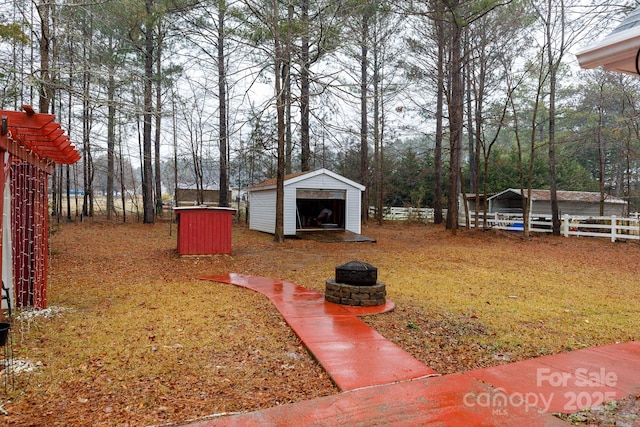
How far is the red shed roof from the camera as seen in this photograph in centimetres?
324

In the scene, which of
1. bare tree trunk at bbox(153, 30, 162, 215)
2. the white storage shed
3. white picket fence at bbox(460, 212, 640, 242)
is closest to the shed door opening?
the white storage shed

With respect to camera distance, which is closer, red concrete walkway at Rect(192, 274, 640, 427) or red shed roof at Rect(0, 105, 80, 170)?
red concrete walkway at Rect(192, 274, 640, 427)

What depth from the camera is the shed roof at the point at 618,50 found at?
219 cm

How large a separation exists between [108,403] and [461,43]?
52.9ft

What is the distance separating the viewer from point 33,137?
3648mm

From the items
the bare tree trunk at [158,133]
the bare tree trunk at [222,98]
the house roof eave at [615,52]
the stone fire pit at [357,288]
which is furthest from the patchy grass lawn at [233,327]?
the bare tree trunk at [158,133]

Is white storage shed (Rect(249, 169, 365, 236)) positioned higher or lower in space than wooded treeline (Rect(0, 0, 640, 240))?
lower

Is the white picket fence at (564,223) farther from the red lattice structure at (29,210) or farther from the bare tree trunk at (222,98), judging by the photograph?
the red lattice structure at (29,210)

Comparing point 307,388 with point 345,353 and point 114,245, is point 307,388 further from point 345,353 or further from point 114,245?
point 114,245

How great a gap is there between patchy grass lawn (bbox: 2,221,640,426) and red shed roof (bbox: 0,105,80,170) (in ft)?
5.96

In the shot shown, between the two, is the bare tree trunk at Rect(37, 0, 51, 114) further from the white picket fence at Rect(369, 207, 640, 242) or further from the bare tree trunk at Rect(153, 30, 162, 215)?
the white picket fence at Rect(369, 207, 640, 242)

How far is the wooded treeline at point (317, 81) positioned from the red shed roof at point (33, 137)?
194 cm

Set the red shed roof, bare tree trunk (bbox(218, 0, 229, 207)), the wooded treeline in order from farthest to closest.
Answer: bare tree trunk (bbox(218, 0, 229, 207)) → the wooded treeline → the red shed roof

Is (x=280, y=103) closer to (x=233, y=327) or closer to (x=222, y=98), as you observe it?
(x=222, y=98)
